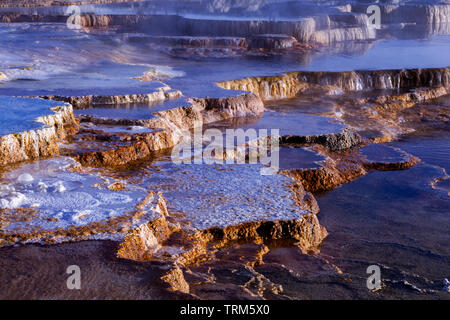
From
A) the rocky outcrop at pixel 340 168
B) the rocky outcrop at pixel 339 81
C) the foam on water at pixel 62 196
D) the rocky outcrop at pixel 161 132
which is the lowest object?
the rocky outcrop at pixel 340 168

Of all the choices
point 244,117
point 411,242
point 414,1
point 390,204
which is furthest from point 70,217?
point 414,1

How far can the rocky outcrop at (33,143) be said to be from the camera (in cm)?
456

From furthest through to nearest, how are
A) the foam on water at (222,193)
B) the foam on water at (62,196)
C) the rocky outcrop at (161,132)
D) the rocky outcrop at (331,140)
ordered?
the rocky outcrop at (331,140) → the rocky outcrop at (161,132) → the foam on water at (222,193) → the foam on water at (62,196)

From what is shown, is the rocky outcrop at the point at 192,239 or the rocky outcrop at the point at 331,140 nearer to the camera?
the rocky outcrop at the point at 192,239

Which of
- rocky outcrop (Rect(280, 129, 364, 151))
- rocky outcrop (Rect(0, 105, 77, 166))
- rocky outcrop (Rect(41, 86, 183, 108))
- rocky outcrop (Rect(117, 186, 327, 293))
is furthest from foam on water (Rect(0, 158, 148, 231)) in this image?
rocky outcrop (Rect(280, 129, 364, 151))

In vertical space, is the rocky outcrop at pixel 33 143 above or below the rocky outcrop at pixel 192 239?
above

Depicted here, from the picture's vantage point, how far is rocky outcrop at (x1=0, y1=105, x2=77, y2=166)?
15.0 feet

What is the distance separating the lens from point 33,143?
477cm

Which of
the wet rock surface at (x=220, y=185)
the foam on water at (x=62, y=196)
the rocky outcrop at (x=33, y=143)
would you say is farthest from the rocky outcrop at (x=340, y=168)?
the rocky outcrop at (x=33, y=143)

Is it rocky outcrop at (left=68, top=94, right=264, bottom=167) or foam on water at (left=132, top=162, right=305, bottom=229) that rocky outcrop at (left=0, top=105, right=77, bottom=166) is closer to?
rocky outcrop at (left=68, top=94, right=264, bottom=167)

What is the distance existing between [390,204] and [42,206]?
3402mm

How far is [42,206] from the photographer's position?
3.81 meters

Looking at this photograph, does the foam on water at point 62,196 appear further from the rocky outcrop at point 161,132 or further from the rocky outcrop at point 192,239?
the rocky outcrop at point 161,132

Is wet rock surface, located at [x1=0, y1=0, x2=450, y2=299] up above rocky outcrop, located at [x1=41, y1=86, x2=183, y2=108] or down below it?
below
